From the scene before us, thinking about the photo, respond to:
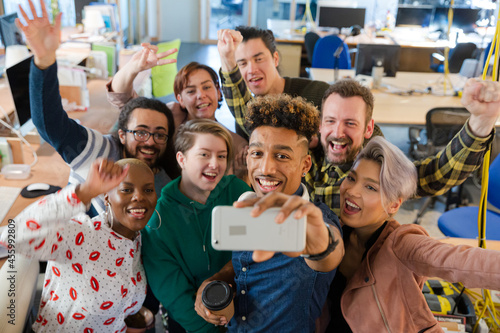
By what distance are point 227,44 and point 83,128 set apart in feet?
1.47

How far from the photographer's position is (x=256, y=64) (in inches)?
60.4

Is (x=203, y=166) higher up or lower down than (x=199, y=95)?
lower down

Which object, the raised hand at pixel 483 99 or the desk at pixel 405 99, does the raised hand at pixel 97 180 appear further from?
the desk at pixel 405 99

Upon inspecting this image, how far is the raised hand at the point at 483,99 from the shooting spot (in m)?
0.88

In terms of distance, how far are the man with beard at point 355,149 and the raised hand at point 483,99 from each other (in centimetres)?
2

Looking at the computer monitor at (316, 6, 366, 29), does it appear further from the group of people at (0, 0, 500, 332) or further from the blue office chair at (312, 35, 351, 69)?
the group of people at (0, 0, 500, 332)

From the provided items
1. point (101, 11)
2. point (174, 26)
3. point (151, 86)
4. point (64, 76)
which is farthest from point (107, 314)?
point (174, 26)

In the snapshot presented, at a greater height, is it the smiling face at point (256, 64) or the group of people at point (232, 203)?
the smiling face at point (256, 64)

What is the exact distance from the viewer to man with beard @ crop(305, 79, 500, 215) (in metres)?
1.03

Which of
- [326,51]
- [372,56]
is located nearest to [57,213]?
[372,56]

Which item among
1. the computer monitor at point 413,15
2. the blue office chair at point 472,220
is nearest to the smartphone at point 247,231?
the blue office chair at point 472,220

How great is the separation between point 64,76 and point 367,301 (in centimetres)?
204

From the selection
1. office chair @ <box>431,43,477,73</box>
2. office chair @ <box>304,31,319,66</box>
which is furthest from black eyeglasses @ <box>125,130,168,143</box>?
office chair @ <box>431,43,477,73</box>

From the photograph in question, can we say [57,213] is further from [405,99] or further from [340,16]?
[340,16]
